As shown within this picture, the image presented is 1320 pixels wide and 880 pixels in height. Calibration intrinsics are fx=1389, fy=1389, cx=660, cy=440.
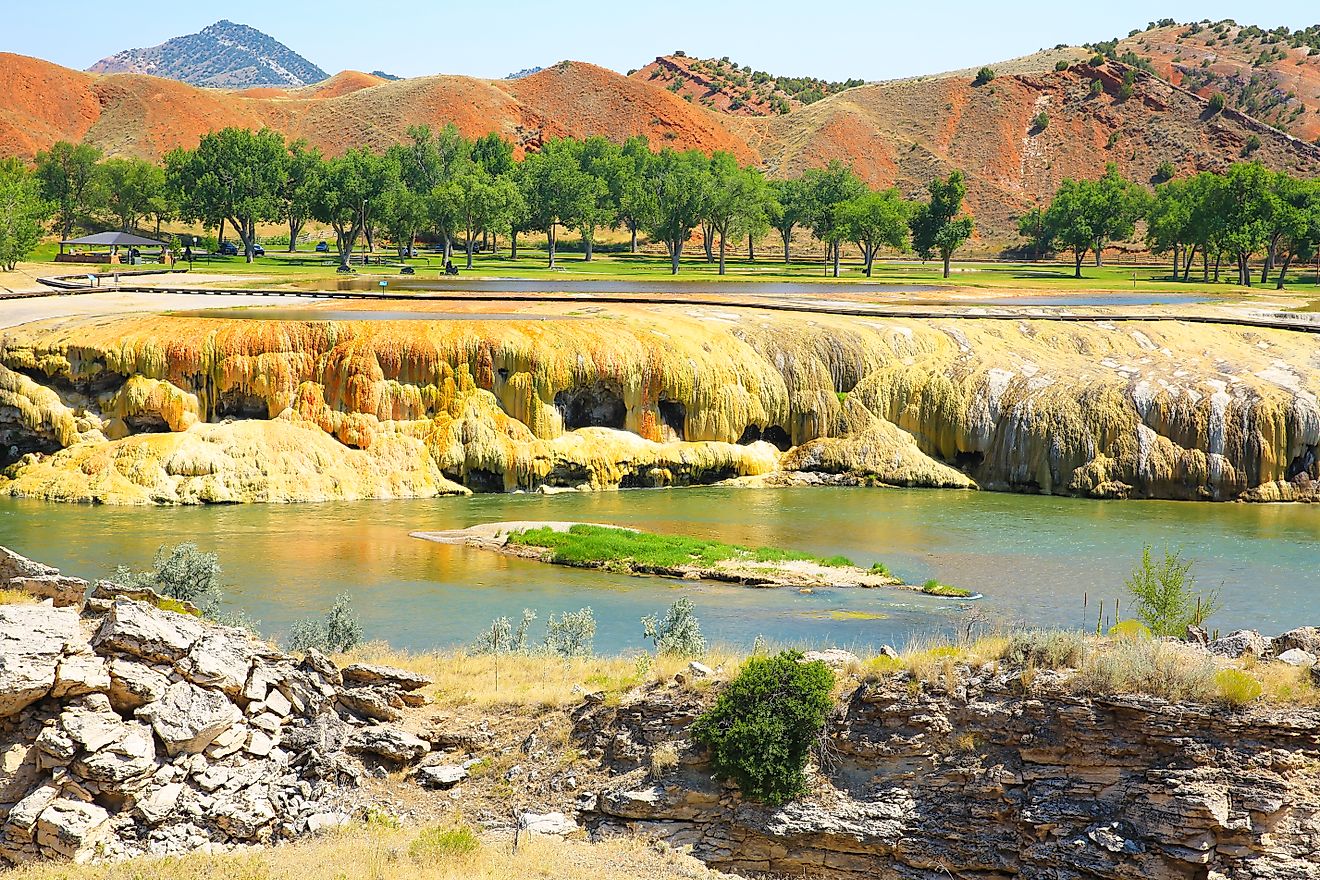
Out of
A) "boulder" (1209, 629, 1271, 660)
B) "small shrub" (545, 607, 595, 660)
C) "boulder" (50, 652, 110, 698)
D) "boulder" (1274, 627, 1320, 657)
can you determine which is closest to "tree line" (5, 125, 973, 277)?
"small shrub" (545, 607, 595, 660)

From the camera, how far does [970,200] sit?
14400cm

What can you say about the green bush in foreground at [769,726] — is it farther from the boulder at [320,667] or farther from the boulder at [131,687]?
the boulder at [131,687]

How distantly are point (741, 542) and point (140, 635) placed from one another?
21.0 m

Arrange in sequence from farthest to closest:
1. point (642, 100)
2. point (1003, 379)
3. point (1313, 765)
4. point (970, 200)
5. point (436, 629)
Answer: point (642, 100)
point (970, 200)
point (1003, 379)
point (436, 629)
point (1313, 765)

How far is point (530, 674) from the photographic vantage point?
20344 mm

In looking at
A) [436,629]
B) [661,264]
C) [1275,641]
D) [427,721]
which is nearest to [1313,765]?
[1275,641]

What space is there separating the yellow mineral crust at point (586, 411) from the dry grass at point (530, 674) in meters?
19.6

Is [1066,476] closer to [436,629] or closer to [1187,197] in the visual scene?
[436,629]

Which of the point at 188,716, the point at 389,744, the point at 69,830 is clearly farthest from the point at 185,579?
the point at 69,830

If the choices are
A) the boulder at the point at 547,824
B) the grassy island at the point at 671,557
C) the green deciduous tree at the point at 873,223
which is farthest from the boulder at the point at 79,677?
the green deciduous tree at the point at 873,223

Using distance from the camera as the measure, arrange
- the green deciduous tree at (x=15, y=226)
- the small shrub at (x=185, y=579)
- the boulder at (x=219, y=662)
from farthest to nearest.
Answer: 1. the green deciduous tree at (x=15, y=226)
2. the small shrub at (x=185, y=579)
3. the boulder at (x=219, y=662)

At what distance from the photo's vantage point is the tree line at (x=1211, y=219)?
302 ft

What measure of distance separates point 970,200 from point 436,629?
126 m

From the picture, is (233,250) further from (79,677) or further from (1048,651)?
(1048,651)
